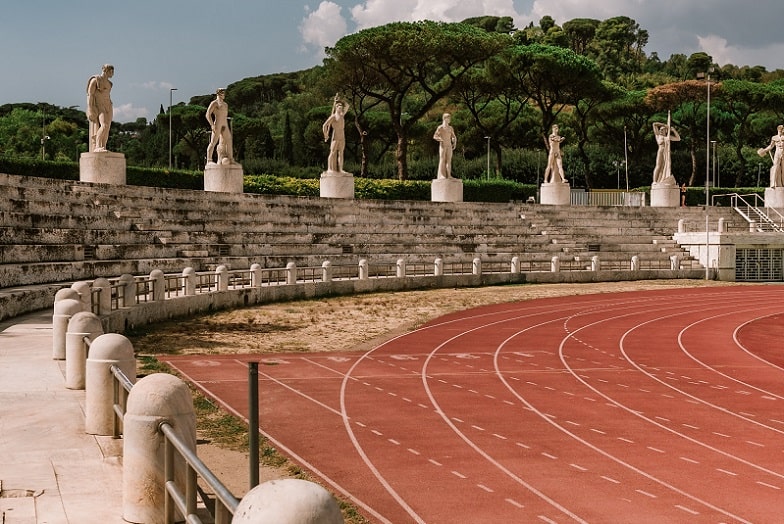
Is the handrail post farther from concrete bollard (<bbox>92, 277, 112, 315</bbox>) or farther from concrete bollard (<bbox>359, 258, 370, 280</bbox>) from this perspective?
concrete bollard (<bbox>359, 258, 370, 280</bbox>)

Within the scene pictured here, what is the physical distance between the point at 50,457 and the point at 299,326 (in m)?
13.3

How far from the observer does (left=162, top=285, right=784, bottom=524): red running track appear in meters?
8.34

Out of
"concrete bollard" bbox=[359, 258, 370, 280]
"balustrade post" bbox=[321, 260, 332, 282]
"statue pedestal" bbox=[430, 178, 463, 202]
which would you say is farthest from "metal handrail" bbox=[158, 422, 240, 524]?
"statue pedestal" bbox=[430, 178, 463, 202]

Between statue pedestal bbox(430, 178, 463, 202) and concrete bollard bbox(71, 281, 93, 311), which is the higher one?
statue pedestal bbox(430, 178, 463, 202)

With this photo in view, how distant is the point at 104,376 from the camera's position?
8.05 meters

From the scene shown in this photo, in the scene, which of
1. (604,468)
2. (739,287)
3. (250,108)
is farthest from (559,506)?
(250,108)

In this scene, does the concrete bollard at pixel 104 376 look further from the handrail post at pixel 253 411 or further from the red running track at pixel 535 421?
the handrail post at pixel 253 411

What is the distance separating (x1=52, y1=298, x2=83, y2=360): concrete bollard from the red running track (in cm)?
224

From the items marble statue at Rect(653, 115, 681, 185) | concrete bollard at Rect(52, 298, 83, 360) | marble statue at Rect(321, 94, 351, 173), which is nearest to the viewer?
concrete bollard at Rect(52, 298, 83, 360)

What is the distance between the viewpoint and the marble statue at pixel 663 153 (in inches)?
1861

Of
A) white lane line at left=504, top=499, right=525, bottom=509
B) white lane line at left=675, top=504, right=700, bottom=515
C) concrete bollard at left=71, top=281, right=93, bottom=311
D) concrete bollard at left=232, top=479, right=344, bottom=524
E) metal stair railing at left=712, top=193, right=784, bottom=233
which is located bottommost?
white lane line at left=675, top=504, right=700, bottom=515

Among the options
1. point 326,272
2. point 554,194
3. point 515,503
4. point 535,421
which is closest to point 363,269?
point 326,272

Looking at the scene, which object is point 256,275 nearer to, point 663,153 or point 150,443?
point 150,443

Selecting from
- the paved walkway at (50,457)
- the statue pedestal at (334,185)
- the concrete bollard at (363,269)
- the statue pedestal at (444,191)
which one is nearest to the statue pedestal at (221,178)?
the statue pedestal at (334,185)
